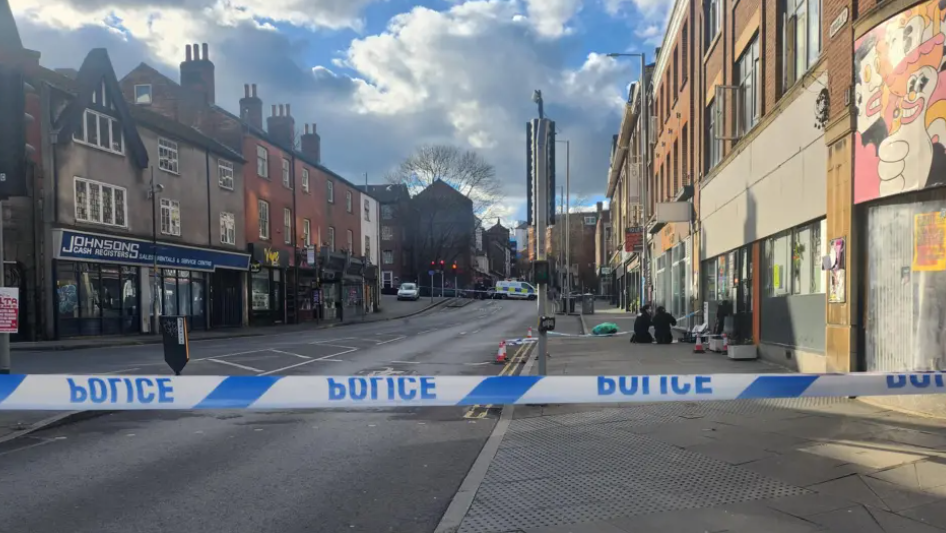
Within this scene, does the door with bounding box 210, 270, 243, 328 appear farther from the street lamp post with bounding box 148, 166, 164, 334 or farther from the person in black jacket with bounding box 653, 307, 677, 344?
the person in black jacket with bounding box 653, 307, 677, 344

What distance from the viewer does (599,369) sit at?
39.4 ft

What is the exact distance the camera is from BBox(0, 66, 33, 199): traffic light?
796cm

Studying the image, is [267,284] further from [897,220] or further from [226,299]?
[897,220]

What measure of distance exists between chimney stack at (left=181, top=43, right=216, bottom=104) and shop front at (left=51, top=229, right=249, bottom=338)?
360 inches

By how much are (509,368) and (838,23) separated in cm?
819

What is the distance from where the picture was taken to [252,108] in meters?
38.2

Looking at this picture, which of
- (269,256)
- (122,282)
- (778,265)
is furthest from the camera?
(269,256)

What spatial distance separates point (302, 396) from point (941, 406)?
6.70 metres

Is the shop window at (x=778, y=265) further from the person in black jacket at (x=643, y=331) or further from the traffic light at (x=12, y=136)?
the traffic light at (x=12, y=136)

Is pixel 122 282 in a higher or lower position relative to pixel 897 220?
lower

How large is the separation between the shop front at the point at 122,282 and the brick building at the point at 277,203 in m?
3.88

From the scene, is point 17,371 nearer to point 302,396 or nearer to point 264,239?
point 302,396

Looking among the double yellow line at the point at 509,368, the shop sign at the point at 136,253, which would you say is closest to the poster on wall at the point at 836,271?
the double yellow line at the point at 509,368

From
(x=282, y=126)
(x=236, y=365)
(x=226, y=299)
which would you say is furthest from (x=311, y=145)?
(x=236, y=365)
